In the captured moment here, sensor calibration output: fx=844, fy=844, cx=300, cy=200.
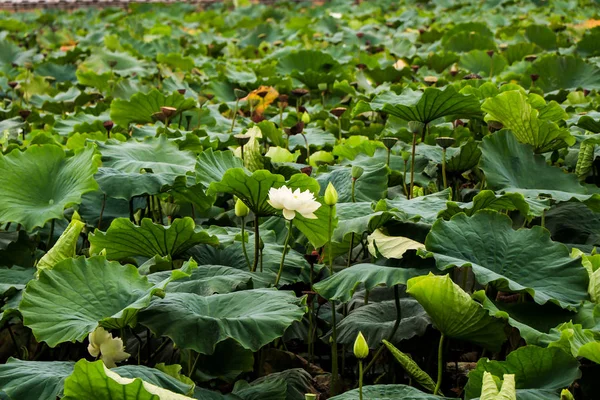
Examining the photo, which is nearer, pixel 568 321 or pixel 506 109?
pixel 568 321

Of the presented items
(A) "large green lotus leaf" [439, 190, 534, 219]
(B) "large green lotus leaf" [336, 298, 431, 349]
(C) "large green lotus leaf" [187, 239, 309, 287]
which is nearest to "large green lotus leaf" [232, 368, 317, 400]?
(B) "large green lotus leaf" [336, 298, 431, 349]

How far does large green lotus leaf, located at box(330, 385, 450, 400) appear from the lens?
4.32ft

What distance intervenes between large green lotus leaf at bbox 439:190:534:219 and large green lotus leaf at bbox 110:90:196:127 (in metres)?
1.28

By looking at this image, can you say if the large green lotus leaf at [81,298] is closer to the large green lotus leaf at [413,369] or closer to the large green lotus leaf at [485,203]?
the large green lotus leaf at [413,369]

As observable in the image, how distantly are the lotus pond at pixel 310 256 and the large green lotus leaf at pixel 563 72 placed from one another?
189 millimetres

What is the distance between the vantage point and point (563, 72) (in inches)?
132

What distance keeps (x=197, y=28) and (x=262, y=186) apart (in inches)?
240

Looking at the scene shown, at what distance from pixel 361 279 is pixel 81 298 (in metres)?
0.50

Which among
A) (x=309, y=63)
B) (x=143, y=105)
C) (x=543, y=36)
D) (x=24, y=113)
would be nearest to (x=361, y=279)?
(x=143, y=105)

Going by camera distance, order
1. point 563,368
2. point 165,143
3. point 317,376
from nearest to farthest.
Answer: point 563,368 → point 317,376 → point 165,143

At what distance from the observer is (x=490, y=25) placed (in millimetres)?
6242

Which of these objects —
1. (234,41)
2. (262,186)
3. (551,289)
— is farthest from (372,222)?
(234,41)

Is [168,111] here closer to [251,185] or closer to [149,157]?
[149,157]

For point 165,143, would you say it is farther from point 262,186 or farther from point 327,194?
point 327,194
